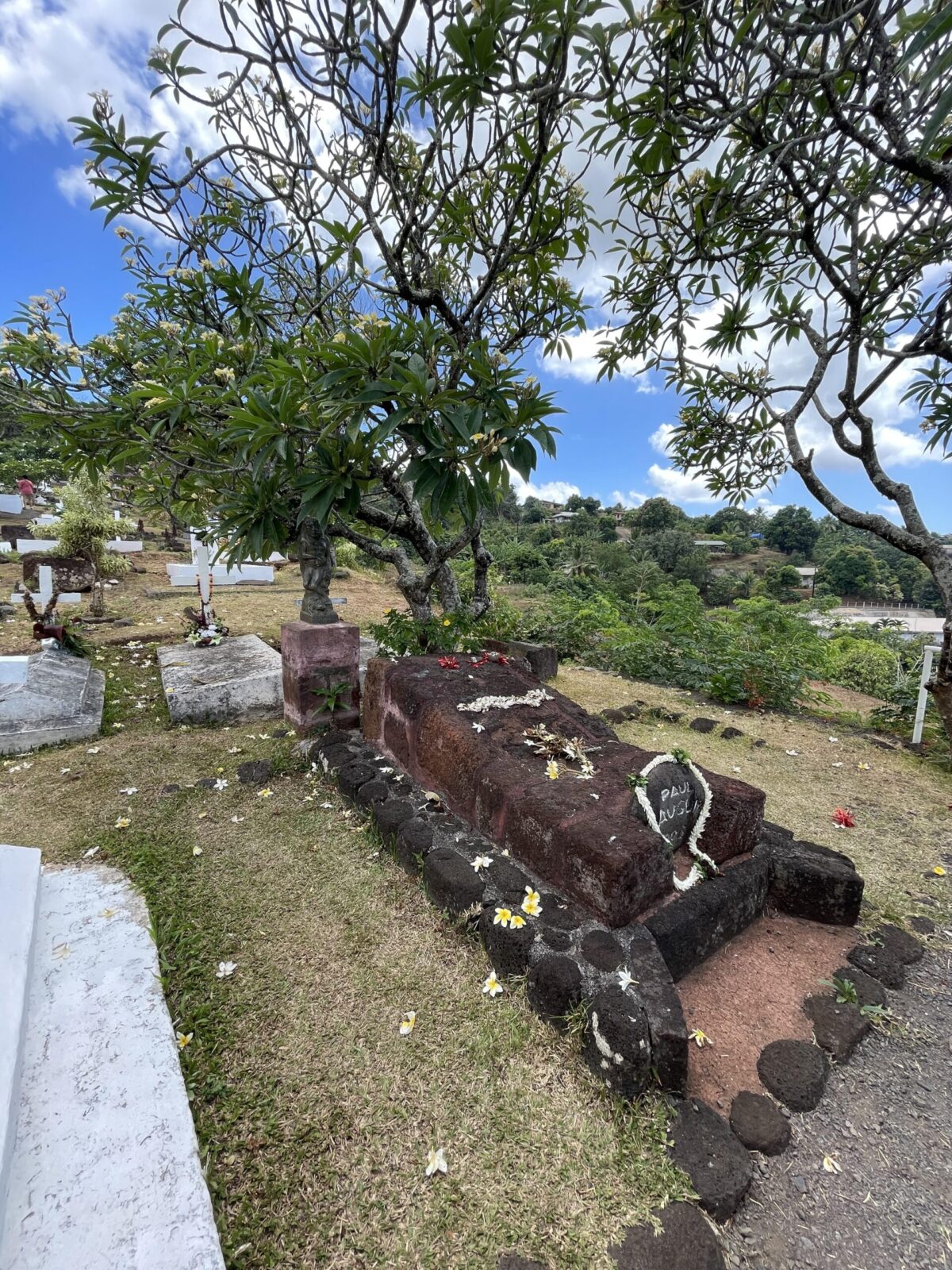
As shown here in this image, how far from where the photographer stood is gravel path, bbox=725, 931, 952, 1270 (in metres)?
1.23

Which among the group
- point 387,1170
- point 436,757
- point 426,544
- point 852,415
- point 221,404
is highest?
point 852,415

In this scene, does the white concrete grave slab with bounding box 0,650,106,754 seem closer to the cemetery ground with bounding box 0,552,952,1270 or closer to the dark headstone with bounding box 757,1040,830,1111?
the cemetery ground with bounding box 0,552,952,1270

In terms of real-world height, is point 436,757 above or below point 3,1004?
above

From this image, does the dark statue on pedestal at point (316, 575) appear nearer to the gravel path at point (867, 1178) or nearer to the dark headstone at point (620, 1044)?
the dark headstone at point (620, 1044)

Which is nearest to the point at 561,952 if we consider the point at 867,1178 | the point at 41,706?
the point at 867,1178

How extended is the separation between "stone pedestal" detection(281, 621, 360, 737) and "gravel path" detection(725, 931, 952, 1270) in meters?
3.18

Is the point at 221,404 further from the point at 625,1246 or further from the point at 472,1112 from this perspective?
the point at 625,1246

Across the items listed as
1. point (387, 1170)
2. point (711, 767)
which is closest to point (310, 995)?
point (387, 1170)

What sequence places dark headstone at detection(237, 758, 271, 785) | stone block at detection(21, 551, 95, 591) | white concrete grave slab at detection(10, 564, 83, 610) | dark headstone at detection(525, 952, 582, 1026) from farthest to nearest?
stone block at detection(21, 551, 95, 591) < white concrete grave slab at detection(10, 564, 83, 610) < dark headstone at detection(237, 758, 271, 785) < dark headstone at detection(525, 952, 582, 1026)

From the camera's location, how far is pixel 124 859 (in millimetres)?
2453

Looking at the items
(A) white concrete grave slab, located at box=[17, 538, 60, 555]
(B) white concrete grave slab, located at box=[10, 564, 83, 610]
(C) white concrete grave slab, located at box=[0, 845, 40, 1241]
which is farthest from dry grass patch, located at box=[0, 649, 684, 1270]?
(A) white concrete grave slab, located at box=[17, 538, 60, 555]

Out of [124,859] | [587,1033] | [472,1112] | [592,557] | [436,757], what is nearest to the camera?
[472,1112]

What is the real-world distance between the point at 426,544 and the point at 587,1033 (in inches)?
136

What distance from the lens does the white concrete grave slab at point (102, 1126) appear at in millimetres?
1101
